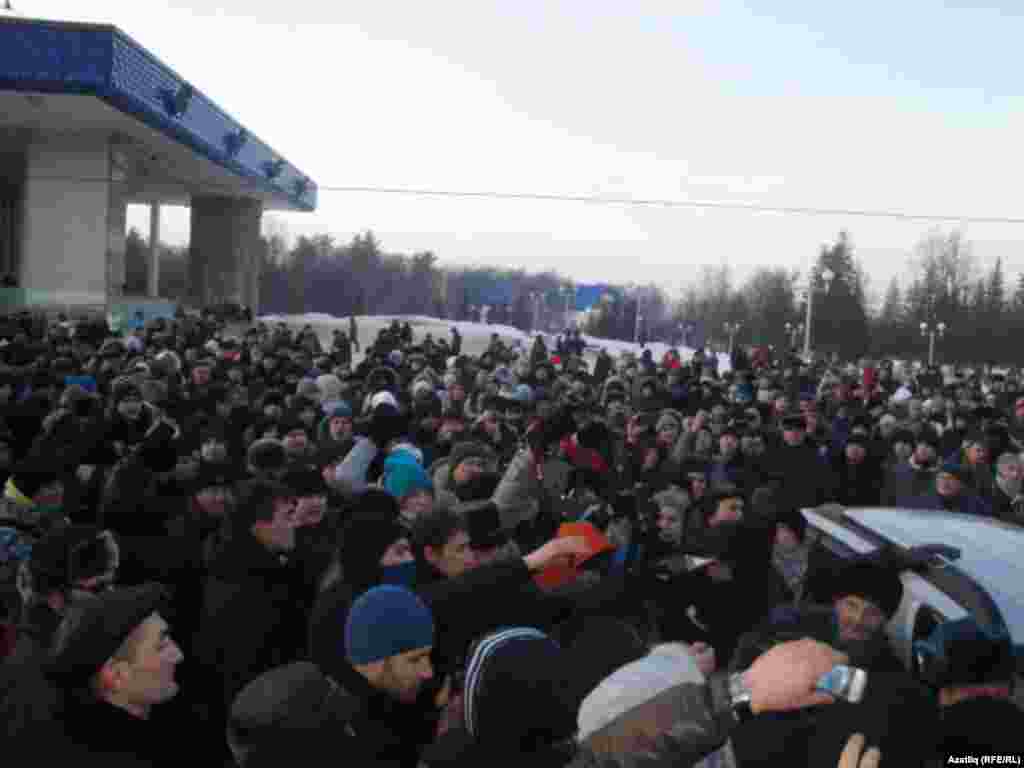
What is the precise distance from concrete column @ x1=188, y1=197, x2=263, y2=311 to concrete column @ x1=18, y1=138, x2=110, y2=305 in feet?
52.5

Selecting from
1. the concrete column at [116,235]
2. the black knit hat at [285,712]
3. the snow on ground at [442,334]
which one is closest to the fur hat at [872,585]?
the black knit hat at [285,712]

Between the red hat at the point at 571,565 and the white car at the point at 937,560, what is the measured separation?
3.07ft

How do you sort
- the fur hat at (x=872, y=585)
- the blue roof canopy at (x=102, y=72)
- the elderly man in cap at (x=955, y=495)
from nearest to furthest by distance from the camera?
the fur hat at (x=872, y=585) < the elderly man in cap at (x=955, y=495) < the blue roof canopy at (x=102, y=72)

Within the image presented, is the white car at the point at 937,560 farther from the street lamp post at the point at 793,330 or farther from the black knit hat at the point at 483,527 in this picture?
the street lamp post at the point at 793,330

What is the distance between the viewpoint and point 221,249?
4584 centimetres

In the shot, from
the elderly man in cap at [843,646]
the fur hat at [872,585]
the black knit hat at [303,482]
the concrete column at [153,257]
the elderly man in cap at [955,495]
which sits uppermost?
the concrete column at [153,257]

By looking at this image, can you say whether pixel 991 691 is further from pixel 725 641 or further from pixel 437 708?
pixel 437 708

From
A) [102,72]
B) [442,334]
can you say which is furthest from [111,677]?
[442,334]

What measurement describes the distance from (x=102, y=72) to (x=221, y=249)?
23060mm

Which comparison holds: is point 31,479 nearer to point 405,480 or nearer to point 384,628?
point 405,480

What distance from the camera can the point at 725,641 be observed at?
4.18m

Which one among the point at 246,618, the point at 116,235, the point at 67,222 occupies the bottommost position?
the point at 246,618

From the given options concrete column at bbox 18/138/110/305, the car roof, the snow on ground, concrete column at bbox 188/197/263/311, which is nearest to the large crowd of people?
the car roof

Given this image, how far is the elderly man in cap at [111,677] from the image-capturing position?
2.44m
